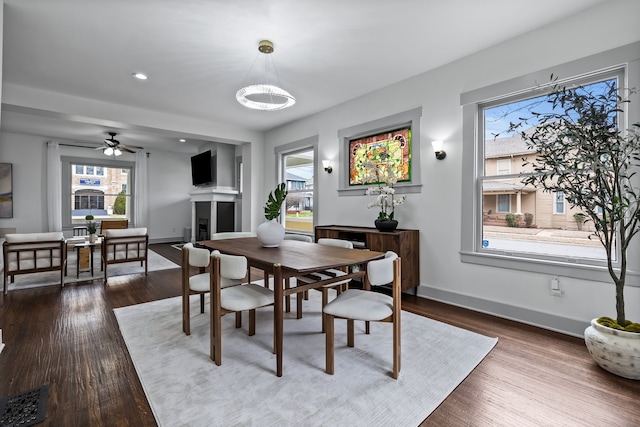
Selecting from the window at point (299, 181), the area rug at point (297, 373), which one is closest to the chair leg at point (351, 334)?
the area rug at point (297, 373)

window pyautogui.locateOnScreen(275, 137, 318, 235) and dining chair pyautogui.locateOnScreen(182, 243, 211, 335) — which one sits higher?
window pyautogui.locateOnScreen(275, 137, 318, 235)

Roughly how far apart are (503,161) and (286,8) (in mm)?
2534

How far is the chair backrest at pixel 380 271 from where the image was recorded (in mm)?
1880

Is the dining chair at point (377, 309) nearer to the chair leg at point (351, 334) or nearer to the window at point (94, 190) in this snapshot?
the chair leg at point (351, 334)

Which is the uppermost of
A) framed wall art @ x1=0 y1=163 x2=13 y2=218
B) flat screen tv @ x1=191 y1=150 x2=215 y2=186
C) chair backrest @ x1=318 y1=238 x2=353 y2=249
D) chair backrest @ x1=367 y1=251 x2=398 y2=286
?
flat screen tv @ x1=191 y1=150 x2=215 y2=186

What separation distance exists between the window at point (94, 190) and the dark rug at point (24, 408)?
721 cm

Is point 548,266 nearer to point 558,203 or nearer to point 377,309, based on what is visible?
point 558,203

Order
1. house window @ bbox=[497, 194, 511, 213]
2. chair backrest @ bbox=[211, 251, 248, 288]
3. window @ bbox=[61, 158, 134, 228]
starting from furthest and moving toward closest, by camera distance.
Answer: window @ bbox=[61, 158, 134, 228]
house window @ bbox=[497, 194, 511, 213]
chair backrest @ bbox=[211, 251, 248, 288]

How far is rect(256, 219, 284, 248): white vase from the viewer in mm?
2727

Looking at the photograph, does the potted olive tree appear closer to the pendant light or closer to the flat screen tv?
the pendant light

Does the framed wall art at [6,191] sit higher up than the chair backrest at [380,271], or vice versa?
the framed wall art at [6,191]

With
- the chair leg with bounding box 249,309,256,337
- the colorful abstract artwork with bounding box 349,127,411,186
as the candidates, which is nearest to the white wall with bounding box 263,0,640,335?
the colorful abstract artwork with bounding box 349,127,411,186

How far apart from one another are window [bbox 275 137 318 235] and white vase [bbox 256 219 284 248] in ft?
8.00

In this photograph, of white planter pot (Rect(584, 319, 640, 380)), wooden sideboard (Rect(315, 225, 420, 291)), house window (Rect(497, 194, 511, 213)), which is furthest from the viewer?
wooden sideboard (Rect(315, 225, 420, 291))
